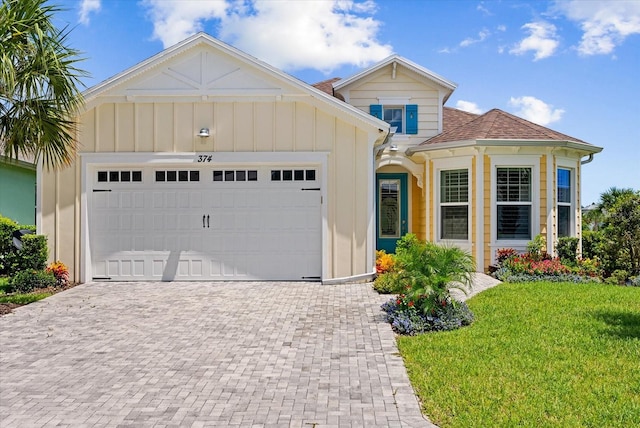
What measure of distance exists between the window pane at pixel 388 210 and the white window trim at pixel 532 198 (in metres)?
2.98

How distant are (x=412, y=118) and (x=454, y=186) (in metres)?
2.65

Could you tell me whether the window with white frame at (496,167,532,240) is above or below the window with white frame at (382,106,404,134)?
below

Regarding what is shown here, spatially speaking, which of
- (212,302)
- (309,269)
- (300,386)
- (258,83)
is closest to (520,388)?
(300,386)

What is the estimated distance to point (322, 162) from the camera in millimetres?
11133

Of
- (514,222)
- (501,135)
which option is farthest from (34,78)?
(514,222)

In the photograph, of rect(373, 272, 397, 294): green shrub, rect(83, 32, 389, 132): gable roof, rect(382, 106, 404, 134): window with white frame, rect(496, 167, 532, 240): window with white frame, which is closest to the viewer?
rect(373, 272, 397, 294): green shrub

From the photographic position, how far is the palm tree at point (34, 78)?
26.7 feet

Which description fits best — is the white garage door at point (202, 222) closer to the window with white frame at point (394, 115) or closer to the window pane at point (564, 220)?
the window with white frame at point (394, 115)

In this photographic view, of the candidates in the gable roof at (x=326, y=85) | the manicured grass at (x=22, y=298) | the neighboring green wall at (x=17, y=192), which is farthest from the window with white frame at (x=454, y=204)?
the neighboring green wall at (x=17, y=192)

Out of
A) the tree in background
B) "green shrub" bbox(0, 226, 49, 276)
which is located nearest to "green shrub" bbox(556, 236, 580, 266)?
the tree in background

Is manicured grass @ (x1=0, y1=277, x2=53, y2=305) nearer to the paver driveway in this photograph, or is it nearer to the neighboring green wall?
the paver driveway

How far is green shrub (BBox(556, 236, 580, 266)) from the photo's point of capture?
12531mm

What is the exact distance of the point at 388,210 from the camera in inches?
580

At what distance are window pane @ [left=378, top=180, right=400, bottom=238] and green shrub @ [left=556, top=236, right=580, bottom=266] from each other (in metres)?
4.27
